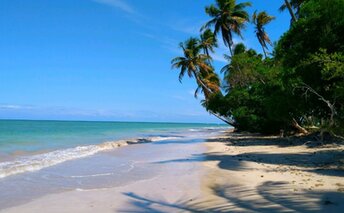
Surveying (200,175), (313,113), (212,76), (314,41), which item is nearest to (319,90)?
(314,41)

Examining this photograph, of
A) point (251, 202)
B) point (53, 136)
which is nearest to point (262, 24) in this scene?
point (53, 136)

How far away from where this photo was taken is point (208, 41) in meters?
43.7

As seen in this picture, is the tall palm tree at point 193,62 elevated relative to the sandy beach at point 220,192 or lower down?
elevated

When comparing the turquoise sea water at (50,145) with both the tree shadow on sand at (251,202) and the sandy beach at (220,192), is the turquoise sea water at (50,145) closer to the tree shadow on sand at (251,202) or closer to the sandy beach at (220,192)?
the sandy beach at (220,192)

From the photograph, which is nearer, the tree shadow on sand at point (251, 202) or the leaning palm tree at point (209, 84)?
the tree shadow on sand at point (251, 202)

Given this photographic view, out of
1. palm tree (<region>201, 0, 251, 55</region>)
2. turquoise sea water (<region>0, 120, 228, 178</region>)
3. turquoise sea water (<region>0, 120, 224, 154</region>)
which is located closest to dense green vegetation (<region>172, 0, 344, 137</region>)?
palm tree (<region>201, 0, 251, 55</region>)

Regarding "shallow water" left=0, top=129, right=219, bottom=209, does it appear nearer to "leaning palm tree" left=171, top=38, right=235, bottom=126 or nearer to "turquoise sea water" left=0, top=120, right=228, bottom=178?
"turquoise sea water" left=0, top=120, right=228, bottom=178

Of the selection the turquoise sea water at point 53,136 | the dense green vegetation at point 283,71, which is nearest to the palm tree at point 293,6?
the dense green vegetation at point 283,71

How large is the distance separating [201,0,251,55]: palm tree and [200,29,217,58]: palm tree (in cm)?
416

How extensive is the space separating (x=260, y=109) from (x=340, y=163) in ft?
53.9

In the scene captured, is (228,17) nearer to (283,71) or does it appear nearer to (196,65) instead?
(196,65)

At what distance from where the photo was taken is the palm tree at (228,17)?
38.7 meters

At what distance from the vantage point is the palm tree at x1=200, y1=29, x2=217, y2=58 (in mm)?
43478

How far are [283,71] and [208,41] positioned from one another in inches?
1061
